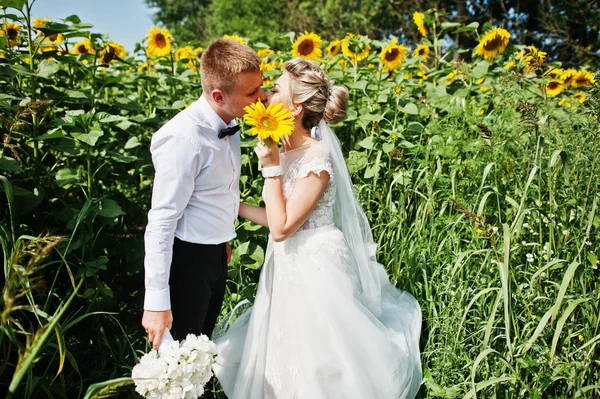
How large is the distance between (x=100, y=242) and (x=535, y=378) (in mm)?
2155

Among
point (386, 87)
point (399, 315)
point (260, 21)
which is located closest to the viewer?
point (399, 315)

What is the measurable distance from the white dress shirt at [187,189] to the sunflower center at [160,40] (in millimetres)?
1462

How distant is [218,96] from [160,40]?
5.06ft

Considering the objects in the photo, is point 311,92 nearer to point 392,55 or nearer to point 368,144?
point 368,144

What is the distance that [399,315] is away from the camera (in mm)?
2301

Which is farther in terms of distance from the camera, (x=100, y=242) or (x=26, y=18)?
(x=100, y=242)

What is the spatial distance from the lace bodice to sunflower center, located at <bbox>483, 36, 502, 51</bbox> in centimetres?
188

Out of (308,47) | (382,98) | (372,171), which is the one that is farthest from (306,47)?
(372,171)

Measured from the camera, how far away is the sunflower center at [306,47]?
3.22m

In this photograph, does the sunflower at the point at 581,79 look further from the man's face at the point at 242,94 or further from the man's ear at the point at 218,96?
the man's ear at the point at 218,96

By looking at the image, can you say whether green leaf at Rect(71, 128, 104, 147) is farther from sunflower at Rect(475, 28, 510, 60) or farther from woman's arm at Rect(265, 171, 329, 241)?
sunflower at Rect(475, 28, 510, 60)

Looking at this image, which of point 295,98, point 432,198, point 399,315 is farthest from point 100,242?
point 432,198

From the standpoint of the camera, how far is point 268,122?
1.74 metres

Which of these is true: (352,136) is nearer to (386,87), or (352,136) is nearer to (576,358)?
(386,87)
